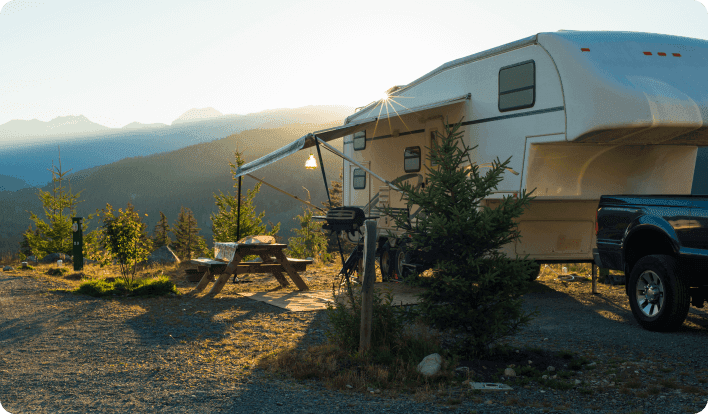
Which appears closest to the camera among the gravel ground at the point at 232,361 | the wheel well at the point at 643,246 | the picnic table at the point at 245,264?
the gravel ground at the point at 232,361

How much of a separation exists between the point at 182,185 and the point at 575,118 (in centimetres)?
10929

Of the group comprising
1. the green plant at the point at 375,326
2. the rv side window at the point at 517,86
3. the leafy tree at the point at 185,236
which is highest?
the rv side window at the point at 517,86

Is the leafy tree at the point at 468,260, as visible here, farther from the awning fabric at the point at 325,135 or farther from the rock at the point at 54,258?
the rock at the point at 54,258

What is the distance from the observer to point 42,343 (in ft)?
18.4

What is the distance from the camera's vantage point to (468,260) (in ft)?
15.4

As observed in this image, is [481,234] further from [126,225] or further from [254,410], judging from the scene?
[126,225]

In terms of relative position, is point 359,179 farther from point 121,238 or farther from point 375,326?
point 375,326

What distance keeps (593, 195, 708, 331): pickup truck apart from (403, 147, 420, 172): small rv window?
428cm

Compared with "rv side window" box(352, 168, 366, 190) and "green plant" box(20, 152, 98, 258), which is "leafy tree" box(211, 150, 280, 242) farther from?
"green plant" box(20, 152, 98, 258)

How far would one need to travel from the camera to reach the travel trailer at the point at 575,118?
646cm

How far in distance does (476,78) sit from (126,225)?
667 centimetres

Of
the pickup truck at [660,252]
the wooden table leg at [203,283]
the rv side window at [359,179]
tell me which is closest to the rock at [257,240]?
A: the wooden table leg at [203,283]

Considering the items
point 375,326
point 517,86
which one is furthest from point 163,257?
point 375,326

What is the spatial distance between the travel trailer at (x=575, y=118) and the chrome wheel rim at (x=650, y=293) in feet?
5.07
